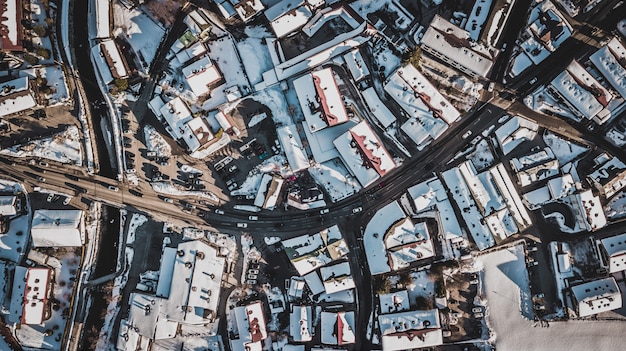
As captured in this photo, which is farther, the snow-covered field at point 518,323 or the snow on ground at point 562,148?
the snow-covered field at point 518,323

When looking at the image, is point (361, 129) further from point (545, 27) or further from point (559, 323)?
point (559, 323)

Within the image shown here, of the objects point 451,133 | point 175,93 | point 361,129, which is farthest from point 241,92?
point 451,133

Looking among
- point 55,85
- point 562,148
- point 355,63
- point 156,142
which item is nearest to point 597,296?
point 562,148

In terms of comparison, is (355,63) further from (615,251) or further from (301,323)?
(615,251)

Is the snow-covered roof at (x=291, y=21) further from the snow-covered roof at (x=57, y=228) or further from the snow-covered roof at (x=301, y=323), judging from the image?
the snow-covered roof at (x=301, y=323)

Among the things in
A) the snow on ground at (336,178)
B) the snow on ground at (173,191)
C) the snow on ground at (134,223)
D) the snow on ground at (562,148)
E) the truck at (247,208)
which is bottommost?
the snow on ground at (134,223)

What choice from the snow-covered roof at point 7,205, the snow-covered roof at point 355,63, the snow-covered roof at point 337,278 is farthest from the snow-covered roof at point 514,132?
the snow-covered roof at point 7,205
